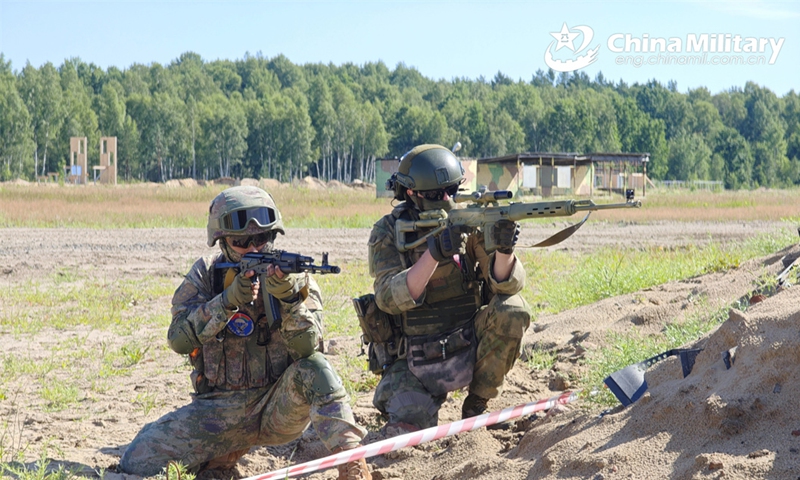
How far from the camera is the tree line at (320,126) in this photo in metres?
82.2

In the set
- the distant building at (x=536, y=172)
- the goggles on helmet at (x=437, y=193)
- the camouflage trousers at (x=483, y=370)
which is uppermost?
the distant building at (x=536, y=172)

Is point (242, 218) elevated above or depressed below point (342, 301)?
above

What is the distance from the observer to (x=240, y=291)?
4090 mm

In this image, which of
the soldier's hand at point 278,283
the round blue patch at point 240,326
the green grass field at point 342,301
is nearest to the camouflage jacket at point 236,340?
the round blue patch at point 240,326

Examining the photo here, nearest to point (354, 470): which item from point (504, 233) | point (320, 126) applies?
point (504, 233)

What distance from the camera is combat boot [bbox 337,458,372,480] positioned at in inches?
157

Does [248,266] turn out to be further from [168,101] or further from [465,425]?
Answer: [168,101]

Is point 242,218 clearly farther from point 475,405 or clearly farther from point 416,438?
point 475,405

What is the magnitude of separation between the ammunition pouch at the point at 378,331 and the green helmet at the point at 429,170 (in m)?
0.72

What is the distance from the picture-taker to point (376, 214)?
2412 centimetres

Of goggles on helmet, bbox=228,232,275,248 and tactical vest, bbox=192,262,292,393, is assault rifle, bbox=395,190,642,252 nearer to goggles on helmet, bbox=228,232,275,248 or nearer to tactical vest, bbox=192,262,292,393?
goggles on helmet, bbox=228,232,275,248

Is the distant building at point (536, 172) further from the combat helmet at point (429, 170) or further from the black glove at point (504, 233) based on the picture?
the black glove at point (504, 233)

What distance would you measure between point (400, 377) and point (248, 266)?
1369 mm

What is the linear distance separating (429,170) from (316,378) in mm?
1437
